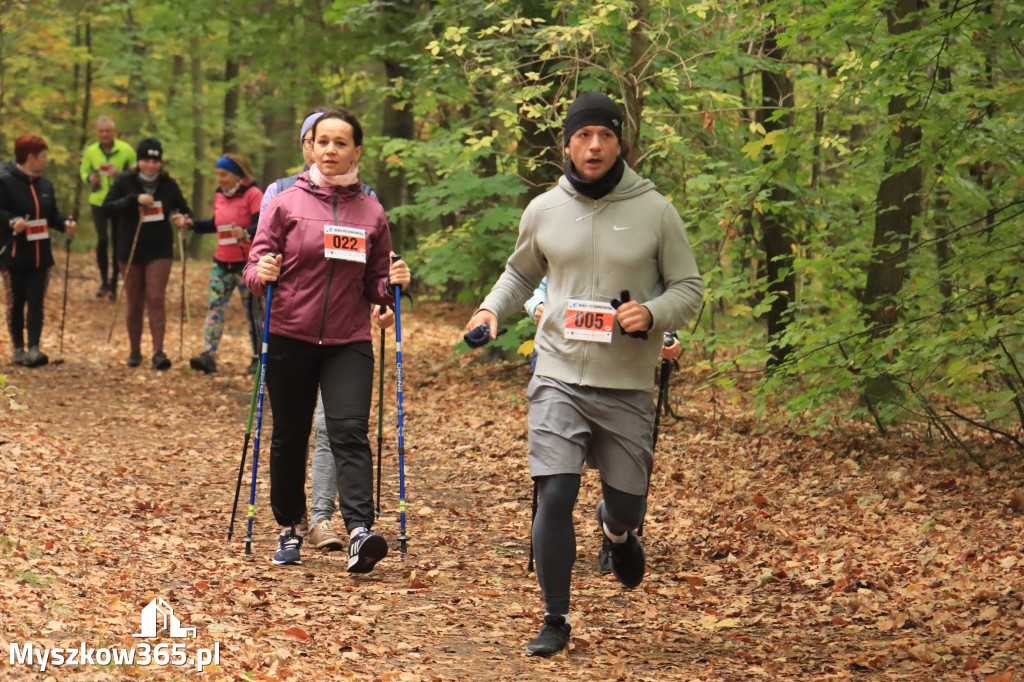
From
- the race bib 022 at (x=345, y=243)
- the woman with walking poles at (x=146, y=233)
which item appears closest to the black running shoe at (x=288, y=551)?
the race bib 022 at (x=345, y=243)

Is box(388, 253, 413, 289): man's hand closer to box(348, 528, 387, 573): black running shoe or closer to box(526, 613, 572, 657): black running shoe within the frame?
box(348, 528, 387, 573): black running shoe

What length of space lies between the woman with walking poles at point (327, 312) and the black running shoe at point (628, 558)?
4.19 ft

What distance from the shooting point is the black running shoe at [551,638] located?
5043mm

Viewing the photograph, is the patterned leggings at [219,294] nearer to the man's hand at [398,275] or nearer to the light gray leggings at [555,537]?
the man's hand at [398,275]

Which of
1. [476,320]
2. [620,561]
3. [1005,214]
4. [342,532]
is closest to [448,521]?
[342,532]

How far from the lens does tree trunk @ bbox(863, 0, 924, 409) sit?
895 centimetres

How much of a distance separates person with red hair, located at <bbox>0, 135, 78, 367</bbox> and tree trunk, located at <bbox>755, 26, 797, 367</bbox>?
26.0 feet

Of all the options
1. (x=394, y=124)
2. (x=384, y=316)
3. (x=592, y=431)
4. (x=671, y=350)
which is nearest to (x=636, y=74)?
(x=384, y=316)

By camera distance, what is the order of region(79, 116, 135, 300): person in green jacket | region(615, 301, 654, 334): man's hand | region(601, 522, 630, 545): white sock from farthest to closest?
region(79, 116, 135, 300): person in green jacket
region(601, 522, 630, 545): white sock
region(615, 301, 654, 334): man's hand

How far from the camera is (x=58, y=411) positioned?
11.1 metres

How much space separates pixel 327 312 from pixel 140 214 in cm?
808

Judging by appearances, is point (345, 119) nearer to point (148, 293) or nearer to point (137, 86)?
point (148, 293)

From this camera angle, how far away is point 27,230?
41.3 feet

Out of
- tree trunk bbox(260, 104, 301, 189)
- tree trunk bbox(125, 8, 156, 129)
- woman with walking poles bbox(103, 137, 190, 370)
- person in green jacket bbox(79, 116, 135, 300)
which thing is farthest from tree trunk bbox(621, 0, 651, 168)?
tree trunk bbox(125, 8, 156, 129)
